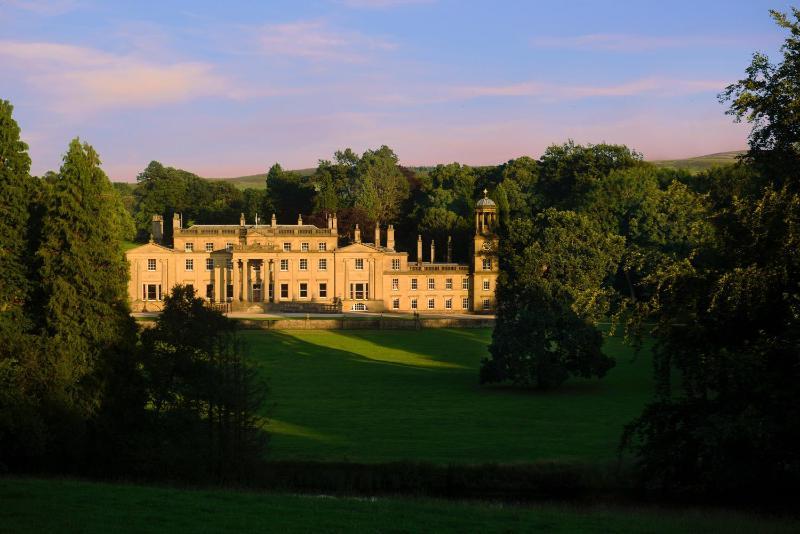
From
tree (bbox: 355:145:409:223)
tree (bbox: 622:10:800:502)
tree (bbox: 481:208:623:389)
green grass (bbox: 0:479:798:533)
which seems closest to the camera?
green grass (bbox: 0:479:798:533)

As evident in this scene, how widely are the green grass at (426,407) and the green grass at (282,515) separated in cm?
686

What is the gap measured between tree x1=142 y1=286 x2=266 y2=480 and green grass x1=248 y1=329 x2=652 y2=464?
232 cm

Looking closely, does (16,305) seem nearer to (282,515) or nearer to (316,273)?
(282,515)

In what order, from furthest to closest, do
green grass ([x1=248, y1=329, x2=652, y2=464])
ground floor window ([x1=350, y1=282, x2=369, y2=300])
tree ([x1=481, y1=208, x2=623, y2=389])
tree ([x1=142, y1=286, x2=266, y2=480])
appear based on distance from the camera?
ground floor window ([x1=350, y1=282, x2=369, y2=300]), tree ([x1=481, y1=208, x2=623, y2=389]), green grass ([x1=248, y1=329, x2=652, y2=464]), tree ([x1=142, y1=286, x2=266, y2=480])

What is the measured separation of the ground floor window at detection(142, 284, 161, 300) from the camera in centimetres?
7800

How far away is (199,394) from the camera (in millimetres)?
23938

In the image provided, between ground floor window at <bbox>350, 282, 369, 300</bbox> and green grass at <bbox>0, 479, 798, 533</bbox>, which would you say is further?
ground floor window at <bbox>350, 282, 369, 300</bbox>

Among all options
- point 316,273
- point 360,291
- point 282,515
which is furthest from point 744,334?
point 316,273

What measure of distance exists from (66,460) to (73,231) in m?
5.11

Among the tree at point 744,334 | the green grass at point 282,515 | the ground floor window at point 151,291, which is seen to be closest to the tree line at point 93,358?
the green grass at point 282,515

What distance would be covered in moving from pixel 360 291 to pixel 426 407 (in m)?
44.1

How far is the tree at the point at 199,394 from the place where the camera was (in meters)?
23.1

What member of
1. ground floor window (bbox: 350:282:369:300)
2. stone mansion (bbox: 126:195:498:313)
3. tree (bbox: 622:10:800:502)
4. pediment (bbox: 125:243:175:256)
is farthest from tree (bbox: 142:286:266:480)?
pediment (bbox: 125:243:175:256)

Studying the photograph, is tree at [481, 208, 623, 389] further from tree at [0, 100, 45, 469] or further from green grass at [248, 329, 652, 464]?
tree at [0, 100, 45, 469]
